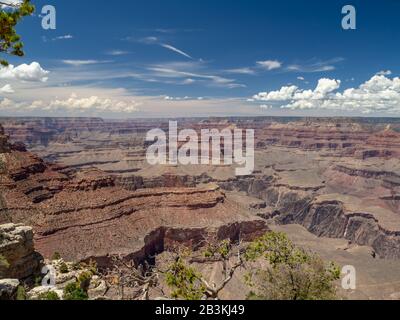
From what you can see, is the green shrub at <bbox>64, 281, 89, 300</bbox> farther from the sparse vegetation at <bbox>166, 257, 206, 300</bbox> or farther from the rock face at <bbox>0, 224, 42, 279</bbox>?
the sparse vegetation at <bbox>166, 257, 206, 300</bbox>

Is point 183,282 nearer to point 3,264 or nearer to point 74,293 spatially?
point 74,293

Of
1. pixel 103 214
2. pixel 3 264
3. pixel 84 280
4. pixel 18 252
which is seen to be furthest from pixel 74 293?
pixel 103 214

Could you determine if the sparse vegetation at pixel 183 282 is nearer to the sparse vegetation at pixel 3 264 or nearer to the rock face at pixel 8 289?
the rock face at pixel 8 289

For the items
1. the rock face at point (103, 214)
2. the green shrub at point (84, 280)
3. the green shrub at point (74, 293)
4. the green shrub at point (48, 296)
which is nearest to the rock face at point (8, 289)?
the green shrub at point (48, 296)

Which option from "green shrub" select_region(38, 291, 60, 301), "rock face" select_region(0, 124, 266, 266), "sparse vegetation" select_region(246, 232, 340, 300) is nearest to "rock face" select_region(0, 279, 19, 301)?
"green shrub" select_region(38, 291, 60, 301)

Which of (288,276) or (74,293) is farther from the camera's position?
(74,293)

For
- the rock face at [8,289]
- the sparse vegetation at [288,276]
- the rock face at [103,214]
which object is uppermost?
the sparse vegetation at [288,276]

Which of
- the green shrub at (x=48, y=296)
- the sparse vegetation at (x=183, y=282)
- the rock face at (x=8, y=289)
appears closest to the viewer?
the sparse vegetation at (x=183, y=282)

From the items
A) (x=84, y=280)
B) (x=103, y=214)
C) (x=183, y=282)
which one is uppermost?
(x=183, y=282)
